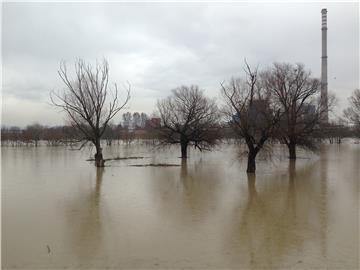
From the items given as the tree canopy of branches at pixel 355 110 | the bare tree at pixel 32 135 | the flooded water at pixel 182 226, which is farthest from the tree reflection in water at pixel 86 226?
the bare tree at pixel 32 135

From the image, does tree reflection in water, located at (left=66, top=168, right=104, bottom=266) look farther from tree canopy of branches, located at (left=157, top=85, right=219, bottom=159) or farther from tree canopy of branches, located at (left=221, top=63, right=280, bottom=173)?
tree canopy of branches, located at (left=157, top=85, right=219, bottom=159)

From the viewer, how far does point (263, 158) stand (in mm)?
29531

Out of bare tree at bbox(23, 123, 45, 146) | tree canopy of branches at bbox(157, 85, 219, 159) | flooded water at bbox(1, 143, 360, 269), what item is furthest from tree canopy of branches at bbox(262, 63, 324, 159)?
bare tree at bbox(23, 123, 45, 146)

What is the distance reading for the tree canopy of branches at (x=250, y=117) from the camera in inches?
783

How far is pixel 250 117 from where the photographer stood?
20656 mm

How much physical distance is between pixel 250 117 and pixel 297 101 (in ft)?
44.5

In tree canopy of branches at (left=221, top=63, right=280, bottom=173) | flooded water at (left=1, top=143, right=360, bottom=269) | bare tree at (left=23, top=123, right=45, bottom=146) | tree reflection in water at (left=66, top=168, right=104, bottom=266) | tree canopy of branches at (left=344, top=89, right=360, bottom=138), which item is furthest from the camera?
bare tree at (left=23, top=123, right=45, bottom=146)

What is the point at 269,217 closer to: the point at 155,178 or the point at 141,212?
the point at 141,212

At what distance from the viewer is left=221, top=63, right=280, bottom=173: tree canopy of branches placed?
19.9 m

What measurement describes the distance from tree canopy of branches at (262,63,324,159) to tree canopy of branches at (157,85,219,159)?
6.90 meters

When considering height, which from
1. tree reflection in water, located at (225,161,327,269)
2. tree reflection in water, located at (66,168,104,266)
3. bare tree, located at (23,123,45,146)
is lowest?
tree reflection in water, located at (66,168,104,266)

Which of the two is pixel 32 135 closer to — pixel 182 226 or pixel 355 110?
pixel 355 110

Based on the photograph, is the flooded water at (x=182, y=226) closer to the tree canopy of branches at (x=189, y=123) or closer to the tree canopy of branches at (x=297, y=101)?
the tree canopy of branches at (x=297, y=101)

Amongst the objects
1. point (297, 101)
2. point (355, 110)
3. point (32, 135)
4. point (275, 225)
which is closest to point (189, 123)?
point (297, 101)
